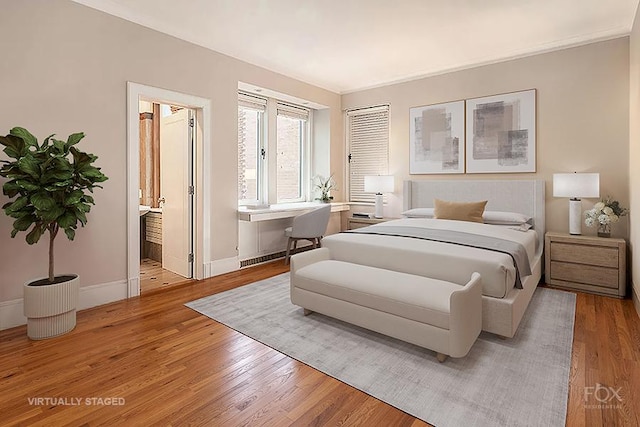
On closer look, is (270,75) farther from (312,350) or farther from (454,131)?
(312,350)

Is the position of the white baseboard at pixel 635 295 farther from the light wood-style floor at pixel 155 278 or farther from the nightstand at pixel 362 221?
the light wood-style floor at pixel 155 278

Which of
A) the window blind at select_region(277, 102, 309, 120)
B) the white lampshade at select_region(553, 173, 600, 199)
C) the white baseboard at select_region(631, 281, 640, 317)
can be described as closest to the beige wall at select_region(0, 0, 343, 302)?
the window blind at select_region(277, 102, 309, 120)

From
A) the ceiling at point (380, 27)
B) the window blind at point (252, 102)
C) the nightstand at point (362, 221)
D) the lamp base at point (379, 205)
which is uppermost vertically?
the ceiling at point (380, 27)

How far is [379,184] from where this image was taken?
523 centimetres

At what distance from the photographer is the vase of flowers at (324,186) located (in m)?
5.77

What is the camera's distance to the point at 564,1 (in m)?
3.04

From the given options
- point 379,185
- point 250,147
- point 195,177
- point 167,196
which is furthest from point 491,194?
point 167,196

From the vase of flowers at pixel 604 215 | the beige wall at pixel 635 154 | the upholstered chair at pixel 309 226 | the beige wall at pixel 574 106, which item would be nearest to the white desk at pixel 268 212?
the upholstered chair at pixel 309 226

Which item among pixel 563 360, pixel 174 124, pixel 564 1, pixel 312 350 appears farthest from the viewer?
pixel 174 124

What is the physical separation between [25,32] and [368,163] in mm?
4462

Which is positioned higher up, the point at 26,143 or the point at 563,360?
the point at 26,143

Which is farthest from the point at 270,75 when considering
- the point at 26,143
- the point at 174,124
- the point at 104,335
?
the point at 104,335

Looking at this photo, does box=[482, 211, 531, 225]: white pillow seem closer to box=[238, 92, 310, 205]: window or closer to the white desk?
the white desk

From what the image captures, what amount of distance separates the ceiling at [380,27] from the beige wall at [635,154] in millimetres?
363
